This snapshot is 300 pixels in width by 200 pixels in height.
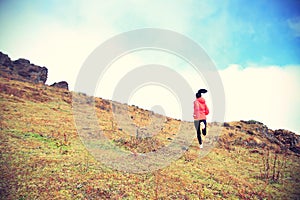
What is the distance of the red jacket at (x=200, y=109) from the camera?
11594mm

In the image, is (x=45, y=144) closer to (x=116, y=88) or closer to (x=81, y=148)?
(x=81, y=148)

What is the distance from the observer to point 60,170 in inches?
319

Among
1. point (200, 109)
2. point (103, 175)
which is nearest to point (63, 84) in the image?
point (200, 109)

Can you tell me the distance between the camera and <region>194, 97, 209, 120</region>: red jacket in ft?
38.0

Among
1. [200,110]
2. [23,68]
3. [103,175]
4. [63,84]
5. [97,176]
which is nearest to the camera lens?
[97,176]

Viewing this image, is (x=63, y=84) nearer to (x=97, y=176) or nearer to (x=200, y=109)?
(x=200, y=109)

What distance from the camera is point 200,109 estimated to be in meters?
11.7

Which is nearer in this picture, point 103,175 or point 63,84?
point 103,175

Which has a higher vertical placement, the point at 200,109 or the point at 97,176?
the point at 200,109

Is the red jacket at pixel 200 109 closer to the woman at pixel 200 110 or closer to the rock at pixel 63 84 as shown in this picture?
the woman at pixel 200 110

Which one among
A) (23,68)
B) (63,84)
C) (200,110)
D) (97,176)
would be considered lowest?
(97,176)

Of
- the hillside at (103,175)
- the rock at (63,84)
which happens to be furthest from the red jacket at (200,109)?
the rock at (63,84)

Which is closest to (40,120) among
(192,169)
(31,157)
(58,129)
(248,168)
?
(58,129)

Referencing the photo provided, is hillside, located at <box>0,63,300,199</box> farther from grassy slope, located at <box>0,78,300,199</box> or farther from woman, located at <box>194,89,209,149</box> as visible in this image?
woman, located at <box>194,89,209,149</box>
